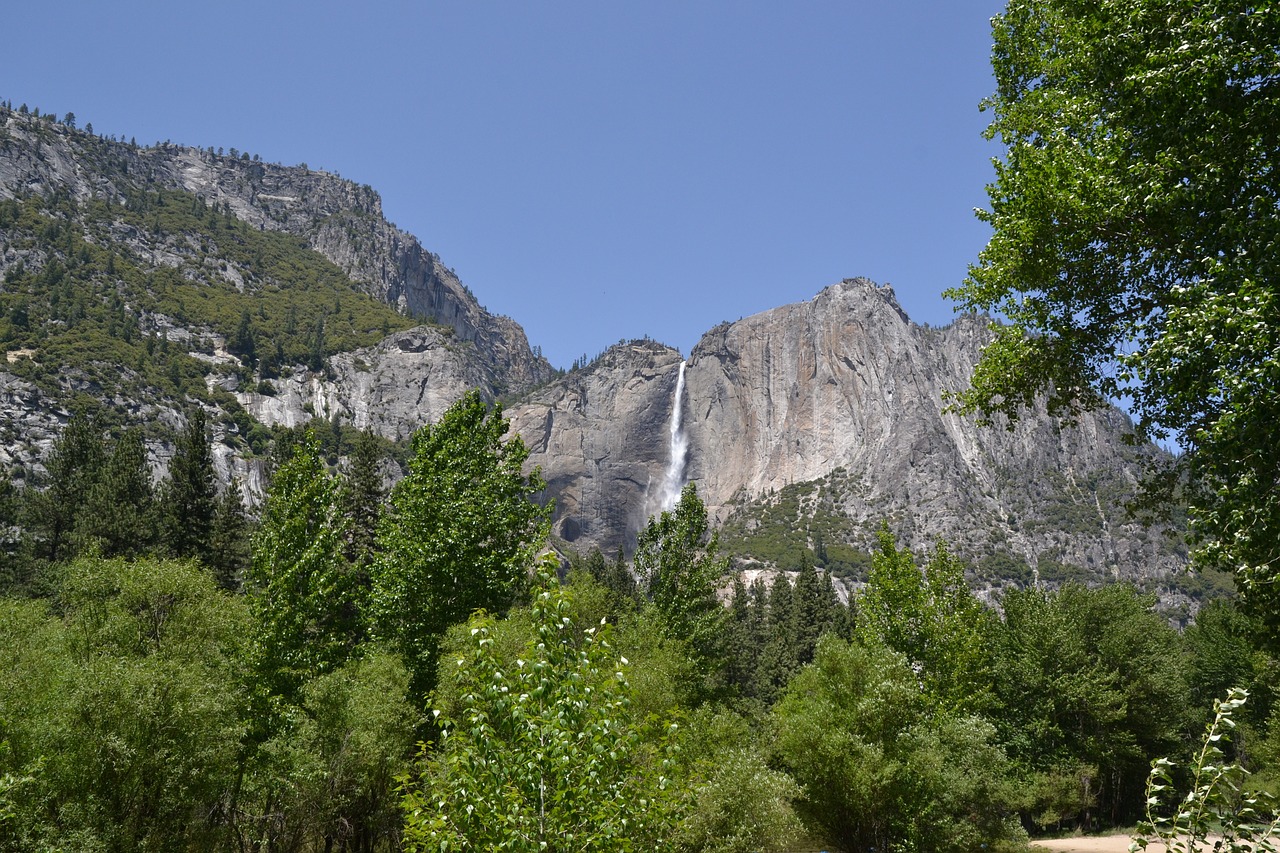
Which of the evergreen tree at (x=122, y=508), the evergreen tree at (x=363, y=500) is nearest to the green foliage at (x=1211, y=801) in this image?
the evergreen tree at (x=363, y=500)

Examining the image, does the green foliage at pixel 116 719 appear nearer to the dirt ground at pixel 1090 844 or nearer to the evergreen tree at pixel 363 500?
the evergreen tree at pixel 363 500

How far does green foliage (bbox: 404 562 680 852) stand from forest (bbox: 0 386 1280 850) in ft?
0.12

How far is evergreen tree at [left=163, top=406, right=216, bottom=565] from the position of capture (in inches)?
1593

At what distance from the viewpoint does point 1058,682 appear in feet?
135

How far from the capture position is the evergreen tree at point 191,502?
40.5 m

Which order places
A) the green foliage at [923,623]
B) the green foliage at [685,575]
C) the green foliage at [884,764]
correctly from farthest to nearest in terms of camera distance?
the green foliage at [685,575], the green foliage at [923,623], the green foliage at [884,764]

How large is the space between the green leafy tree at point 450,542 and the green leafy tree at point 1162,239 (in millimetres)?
17551

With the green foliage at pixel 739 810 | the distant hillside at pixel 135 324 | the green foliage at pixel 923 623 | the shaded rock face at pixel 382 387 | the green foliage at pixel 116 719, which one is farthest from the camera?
the shaded rock face at pixel 382 387

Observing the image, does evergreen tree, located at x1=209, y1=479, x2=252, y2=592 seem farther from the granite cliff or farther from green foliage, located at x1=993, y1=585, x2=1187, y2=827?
the granite cliff

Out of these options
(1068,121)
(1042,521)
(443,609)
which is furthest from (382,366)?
(1068,121)

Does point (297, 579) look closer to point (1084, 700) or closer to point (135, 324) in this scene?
point (1084, 700)

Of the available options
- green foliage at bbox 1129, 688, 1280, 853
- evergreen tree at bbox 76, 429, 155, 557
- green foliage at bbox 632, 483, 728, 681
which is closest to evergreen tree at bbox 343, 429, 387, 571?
evergreen tree at bbox 76, 429, 155, 557

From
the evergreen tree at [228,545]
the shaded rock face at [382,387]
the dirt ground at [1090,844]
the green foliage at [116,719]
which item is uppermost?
the shaded rock face at [382,387]

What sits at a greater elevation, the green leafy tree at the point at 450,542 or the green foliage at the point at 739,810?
the green leafy tree at the point at 450,542
